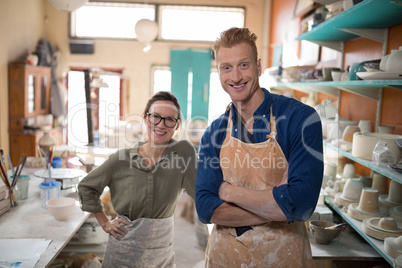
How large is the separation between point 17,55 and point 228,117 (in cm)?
606

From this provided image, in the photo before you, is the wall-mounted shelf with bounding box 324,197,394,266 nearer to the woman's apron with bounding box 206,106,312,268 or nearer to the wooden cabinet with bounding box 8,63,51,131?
the woman's apron with bounding box 206,106,312,268

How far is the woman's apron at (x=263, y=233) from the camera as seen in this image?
1415 millimetres

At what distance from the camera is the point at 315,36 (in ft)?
9.72

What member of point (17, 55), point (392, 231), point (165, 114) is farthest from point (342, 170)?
point (17, 55)

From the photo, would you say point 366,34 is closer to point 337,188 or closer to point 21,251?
point 337,188

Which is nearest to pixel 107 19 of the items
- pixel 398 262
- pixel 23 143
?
pixel 23 143

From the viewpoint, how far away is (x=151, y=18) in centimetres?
725

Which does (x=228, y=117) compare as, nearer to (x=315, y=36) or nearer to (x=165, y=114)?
(x=165, y=114)

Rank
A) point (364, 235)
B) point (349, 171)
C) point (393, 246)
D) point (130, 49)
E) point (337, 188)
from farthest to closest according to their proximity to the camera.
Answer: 1. point (130, 49)
2. point (349, 171)
3. point (337, 188)
4. point (364, 235)
5. point (393, 246)

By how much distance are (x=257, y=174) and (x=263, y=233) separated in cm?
25

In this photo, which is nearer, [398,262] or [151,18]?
[398,262]

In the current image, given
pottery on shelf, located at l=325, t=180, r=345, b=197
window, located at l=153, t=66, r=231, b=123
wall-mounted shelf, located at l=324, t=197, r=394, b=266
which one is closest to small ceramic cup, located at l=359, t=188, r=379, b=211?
wall-mounted shelf, located at l=324, t=197, r=394, b=266

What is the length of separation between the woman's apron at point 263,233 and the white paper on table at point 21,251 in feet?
3.15

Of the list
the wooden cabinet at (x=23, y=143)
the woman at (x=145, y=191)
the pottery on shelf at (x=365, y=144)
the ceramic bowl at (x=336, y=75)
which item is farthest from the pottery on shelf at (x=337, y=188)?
the wooden cabinet at (x=23, y=143)
